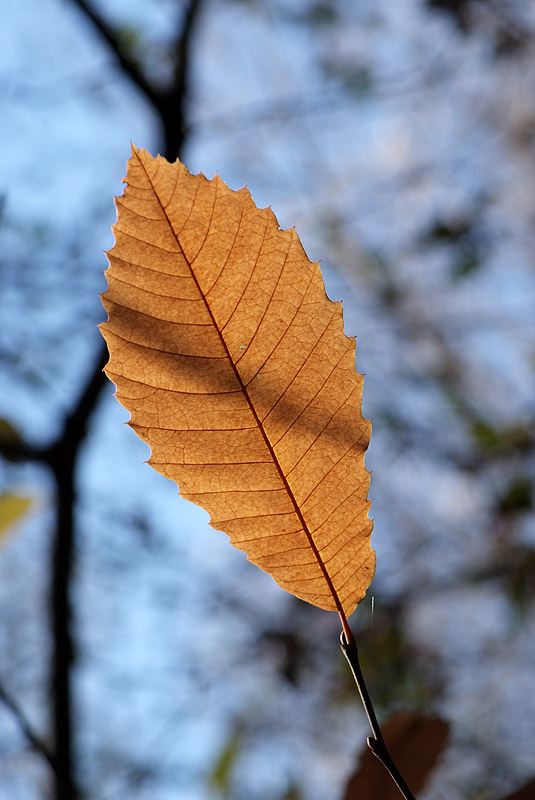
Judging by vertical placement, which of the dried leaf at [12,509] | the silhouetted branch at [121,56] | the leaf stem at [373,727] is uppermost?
the silhouetted branch at [121,56]

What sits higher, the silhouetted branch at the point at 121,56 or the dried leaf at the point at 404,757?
the silhouetted branch at the point at 121,56

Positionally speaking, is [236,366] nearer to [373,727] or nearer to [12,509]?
[373,727]

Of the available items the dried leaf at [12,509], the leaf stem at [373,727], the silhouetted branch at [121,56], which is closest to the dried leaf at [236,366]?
the leaf stem at [373,727]

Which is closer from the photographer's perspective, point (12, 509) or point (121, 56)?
point (12, 509)

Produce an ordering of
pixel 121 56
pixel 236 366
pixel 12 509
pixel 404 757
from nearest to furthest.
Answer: pixel 236 366 → pixel 404 757 → pixel 12 509 → pixel 121 56

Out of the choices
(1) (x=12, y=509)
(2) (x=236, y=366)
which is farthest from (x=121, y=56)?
(2) (x=236, y=366)

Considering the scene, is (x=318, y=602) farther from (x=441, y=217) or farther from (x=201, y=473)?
(x=441, y=217)

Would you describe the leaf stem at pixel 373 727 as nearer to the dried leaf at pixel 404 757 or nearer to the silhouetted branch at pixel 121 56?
the dried leaf at pixel 404 757
